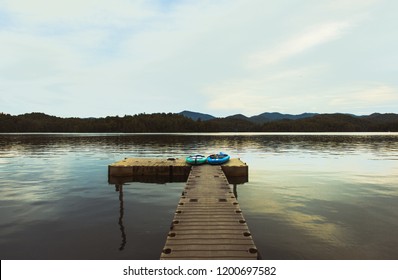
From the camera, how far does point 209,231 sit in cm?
1173

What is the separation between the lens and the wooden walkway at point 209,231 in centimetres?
993

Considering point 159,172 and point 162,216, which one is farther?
point 159,172

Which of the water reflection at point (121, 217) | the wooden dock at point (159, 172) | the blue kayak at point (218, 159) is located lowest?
the water reflection at point (121, 217)

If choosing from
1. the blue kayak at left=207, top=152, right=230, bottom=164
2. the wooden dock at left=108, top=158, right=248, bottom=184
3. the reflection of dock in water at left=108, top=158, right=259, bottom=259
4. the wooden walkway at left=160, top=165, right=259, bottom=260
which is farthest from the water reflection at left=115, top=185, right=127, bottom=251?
the blue kayak at left=207, top=152, right=230, bottom=164

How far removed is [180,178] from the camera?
3206cm

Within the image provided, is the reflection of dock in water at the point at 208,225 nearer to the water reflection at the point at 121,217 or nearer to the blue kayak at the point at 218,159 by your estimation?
the water reflection at the point at 121,217

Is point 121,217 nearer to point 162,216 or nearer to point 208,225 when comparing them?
point 162,216

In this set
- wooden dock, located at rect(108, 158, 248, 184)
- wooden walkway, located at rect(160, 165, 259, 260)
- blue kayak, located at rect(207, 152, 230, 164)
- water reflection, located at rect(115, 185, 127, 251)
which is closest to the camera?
→ wooden walkway, located at rect(160, 165, 259, 260)

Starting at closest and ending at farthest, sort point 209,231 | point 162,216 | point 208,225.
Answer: point 209,231 → point 208,225 → point 162,216

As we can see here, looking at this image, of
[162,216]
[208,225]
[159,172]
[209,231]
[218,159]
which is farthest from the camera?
[218,159]

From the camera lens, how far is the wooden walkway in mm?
9930

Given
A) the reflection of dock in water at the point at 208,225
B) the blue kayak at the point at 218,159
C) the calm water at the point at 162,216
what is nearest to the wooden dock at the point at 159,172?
A: the blue kayak at the point at 218,159

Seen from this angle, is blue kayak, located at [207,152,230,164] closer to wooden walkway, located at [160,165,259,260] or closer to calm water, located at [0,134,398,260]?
calm water, located at [0,134,398,260]

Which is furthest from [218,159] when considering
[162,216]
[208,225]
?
[208,225]
